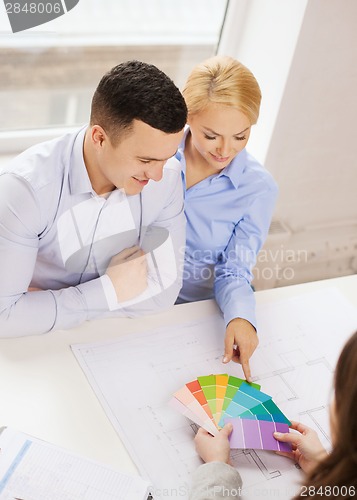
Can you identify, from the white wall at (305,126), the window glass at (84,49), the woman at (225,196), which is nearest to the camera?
the woman at (225,196)

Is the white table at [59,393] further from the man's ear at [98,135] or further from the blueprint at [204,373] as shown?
the man's ear at [98,135]

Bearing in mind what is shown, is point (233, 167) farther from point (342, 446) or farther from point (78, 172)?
point (342, 446)

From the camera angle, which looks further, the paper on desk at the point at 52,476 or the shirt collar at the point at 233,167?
the shirt collar at the point at 233,167

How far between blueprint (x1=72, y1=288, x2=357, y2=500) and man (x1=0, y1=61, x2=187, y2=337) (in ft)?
0.36

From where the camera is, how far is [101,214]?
139cm

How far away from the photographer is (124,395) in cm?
118

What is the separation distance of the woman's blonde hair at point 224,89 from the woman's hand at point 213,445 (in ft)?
2.43

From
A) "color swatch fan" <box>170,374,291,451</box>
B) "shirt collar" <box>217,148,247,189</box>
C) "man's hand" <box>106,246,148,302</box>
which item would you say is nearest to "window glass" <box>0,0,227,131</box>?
"shirt collar" <box>217,148,247,189</box>

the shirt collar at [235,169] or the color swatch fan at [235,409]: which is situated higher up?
the shirt collar at [235,169]

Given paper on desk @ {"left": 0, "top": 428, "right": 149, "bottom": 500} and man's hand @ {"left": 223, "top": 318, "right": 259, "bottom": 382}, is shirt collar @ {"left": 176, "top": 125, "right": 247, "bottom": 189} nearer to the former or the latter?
man's hand @ {"left": 223, "top": 318, "right": 259, "bottom": 382}

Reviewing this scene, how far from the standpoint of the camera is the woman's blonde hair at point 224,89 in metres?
1.42

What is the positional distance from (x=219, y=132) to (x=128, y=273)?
400mm

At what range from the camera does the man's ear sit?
1.23 m

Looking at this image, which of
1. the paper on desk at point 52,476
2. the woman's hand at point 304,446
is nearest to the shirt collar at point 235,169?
the woman's hand at point 304,446
